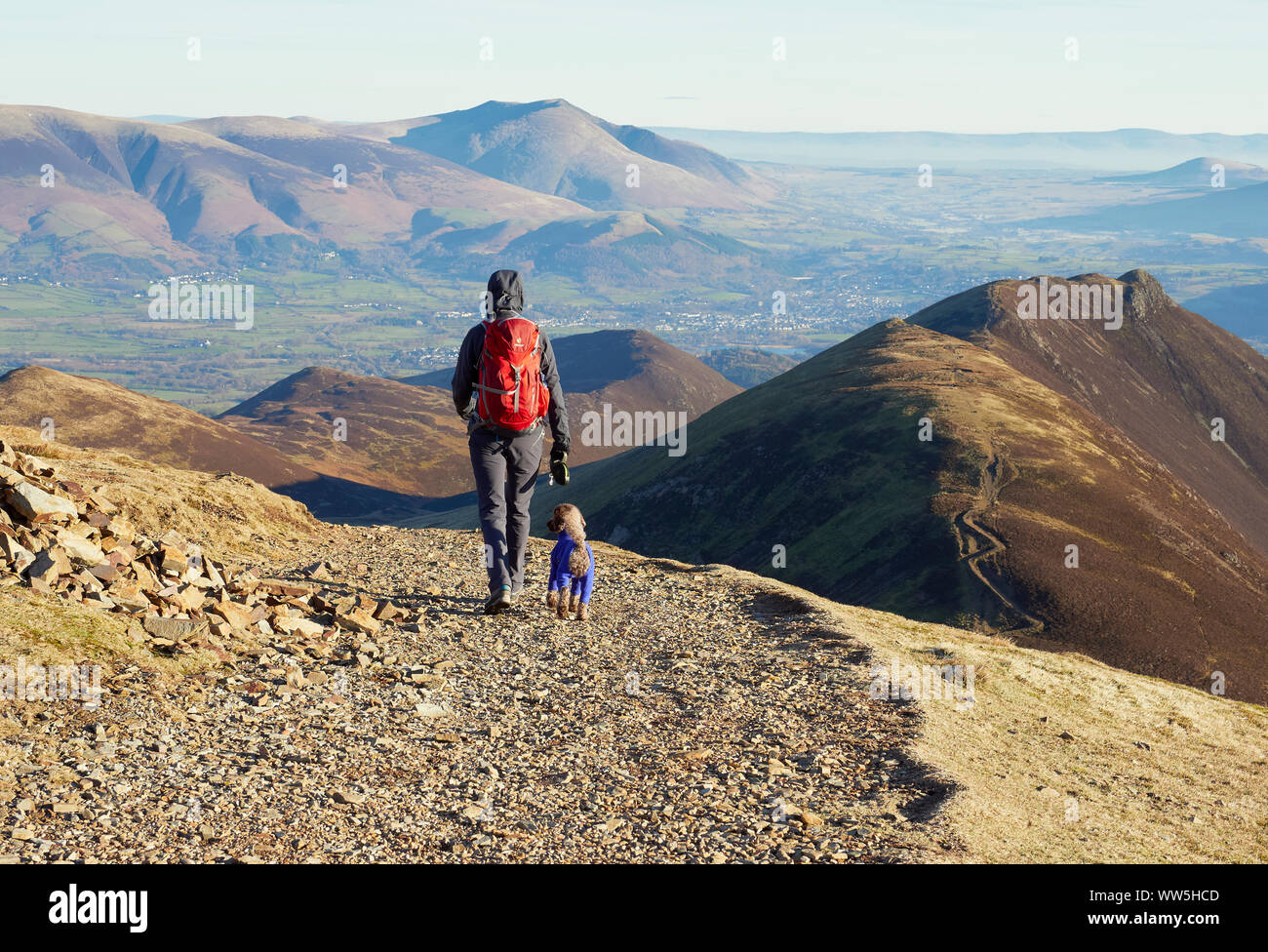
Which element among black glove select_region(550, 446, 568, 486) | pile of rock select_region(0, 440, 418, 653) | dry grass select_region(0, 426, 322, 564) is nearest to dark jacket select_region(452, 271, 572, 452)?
black glove select_region(550, 446, 568, 486)

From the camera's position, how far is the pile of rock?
1814cm

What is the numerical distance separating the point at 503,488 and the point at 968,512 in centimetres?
10491

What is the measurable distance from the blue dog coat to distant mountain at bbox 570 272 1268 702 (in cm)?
5904

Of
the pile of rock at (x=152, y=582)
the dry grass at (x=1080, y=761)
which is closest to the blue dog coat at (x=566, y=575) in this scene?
the pile of rock at (x=152, y=582)

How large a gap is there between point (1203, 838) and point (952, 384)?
151m

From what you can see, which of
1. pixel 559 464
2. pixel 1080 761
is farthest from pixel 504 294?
pixel 1080 761

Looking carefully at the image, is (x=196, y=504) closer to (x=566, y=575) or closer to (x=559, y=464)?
(x=566, y=575)

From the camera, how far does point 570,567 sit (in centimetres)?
2250

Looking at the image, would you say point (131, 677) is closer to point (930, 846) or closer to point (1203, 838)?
point (930, 846)

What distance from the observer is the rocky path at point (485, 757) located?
1170 cm

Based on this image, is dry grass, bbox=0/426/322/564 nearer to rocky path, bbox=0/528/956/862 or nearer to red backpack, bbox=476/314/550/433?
rocky path, bbox=0/528/956/862

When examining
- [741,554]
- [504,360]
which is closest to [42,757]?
[504,360]

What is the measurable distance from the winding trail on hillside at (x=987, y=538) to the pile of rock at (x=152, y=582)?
88194 mm

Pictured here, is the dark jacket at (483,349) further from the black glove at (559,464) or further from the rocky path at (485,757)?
the rocky path at (485,757)
